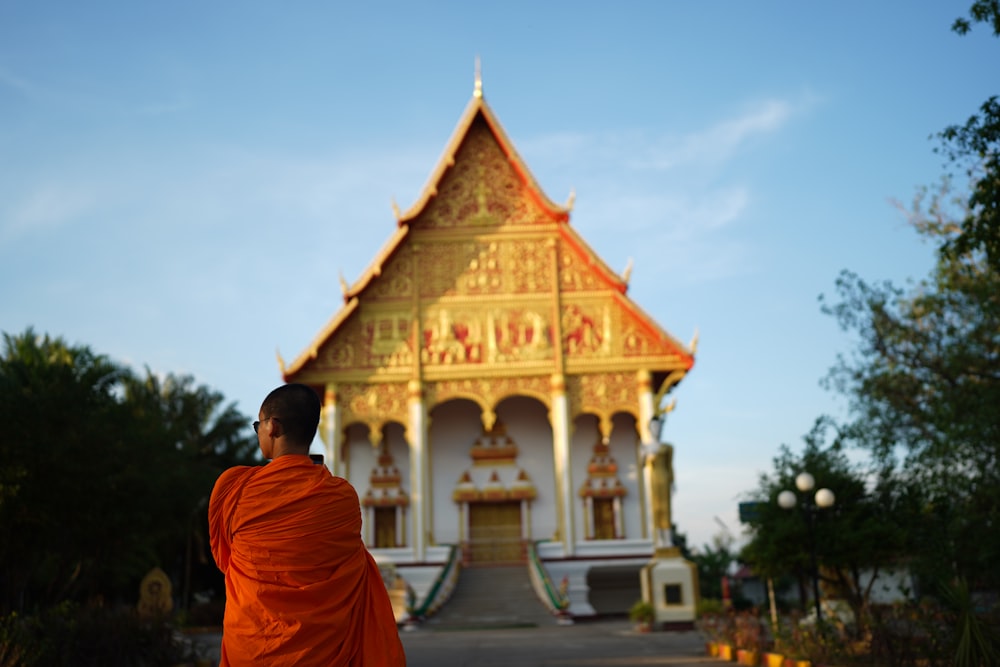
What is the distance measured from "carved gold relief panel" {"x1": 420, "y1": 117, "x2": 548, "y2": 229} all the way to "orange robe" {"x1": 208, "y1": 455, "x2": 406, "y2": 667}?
2271 cm

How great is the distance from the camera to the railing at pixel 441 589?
64.5 ft

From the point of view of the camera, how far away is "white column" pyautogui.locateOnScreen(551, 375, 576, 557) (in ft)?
78.3

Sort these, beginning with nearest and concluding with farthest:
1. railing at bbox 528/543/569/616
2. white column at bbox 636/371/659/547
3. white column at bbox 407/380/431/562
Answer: railing at bbox 528/543/569/616, white column at bbox 636/371/659/547, white column at bbox 407/380/431/562

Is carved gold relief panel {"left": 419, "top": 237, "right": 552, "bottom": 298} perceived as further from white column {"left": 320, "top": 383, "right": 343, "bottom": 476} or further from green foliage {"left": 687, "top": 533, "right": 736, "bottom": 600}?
green foliage {"left": 687, "top": 533, "right": 736, "bottom": 600}

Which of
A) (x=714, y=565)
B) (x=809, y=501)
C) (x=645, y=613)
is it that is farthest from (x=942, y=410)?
(x=714, y=565)

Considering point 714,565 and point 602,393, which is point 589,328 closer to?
point 602,393

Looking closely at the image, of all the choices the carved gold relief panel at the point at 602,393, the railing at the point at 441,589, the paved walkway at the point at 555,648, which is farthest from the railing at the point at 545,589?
the carved gold relief panel at the point at 602,393

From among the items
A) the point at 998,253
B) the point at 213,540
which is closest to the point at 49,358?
the point at 998,253

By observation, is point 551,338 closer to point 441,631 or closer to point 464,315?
point 464,315

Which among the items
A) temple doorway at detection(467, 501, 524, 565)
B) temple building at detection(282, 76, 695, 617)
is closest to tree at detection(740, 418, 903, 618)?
temple building at detection(282, 76, 695, 617)

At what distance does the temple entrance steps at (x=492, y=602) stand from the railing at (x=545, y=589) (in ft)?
0.44

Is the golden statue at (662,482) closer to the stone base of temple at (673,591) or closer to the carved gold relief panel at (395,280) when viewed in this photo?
the stone base of temple at (673,591)

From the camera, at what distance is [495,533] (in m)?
25.5

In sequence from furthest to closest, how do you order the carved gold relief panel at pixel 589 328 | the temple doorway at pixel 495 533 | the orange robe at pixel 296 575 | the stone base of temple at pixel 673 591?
the temple doorway at pixel 495 533
the carved gold relief panel at pixel 589 328
the stone base of temple at pixel 673 591
the orange robe at pixel 296 575
